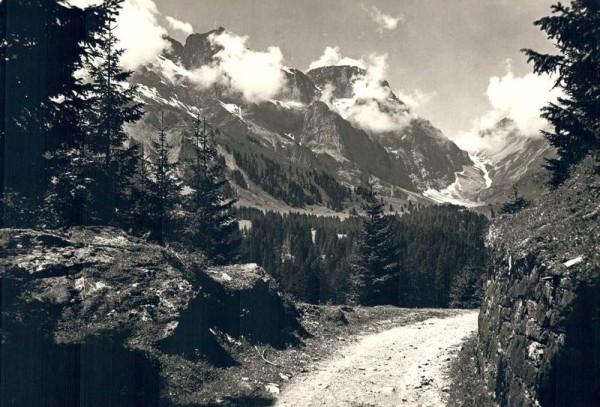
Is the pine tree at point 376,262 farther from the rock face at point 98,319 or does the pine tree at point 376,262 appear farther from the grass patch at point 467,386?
the rock face at point 98,319

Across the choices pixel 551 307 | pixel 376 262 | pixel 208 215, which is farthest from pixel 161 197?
pixel 551 307

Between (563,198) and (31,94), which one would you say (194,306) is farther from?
(563,198)

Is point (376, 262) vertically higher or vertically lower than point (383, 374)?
higher

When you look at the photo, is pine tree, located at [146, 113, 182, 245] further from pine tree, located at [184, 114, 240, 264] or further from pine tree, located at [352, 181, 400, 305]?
pine tree, located at [352, 181, 400, 305]

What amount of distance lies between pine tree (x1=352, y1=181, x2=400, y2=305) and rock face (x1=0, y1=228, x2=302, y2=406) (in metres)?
27.7

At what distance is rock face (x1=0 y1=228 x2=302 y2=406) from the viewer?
10102 millimetres

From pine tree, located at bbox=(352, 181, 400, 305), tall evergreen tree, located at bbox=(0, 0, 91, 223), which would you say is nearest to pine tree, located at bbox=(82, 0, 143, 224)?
tall evergreen tree, located at bbox=(0, 0, 91, 223)

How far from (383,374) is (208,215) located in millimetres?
20155

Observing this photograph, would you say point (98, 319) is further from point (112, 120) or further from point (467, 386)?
point (112, 120)

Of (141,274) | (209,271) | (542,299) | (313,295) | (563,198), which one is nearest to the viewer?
(542,299)

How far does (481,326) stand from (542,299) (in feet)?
23.4

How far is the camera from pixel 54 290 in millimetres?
12531

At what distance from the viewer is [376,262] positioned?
147ft

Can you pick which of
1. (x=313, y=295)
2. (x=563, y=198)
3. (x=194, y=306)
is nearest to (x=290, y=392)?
(x=194, y=306)
